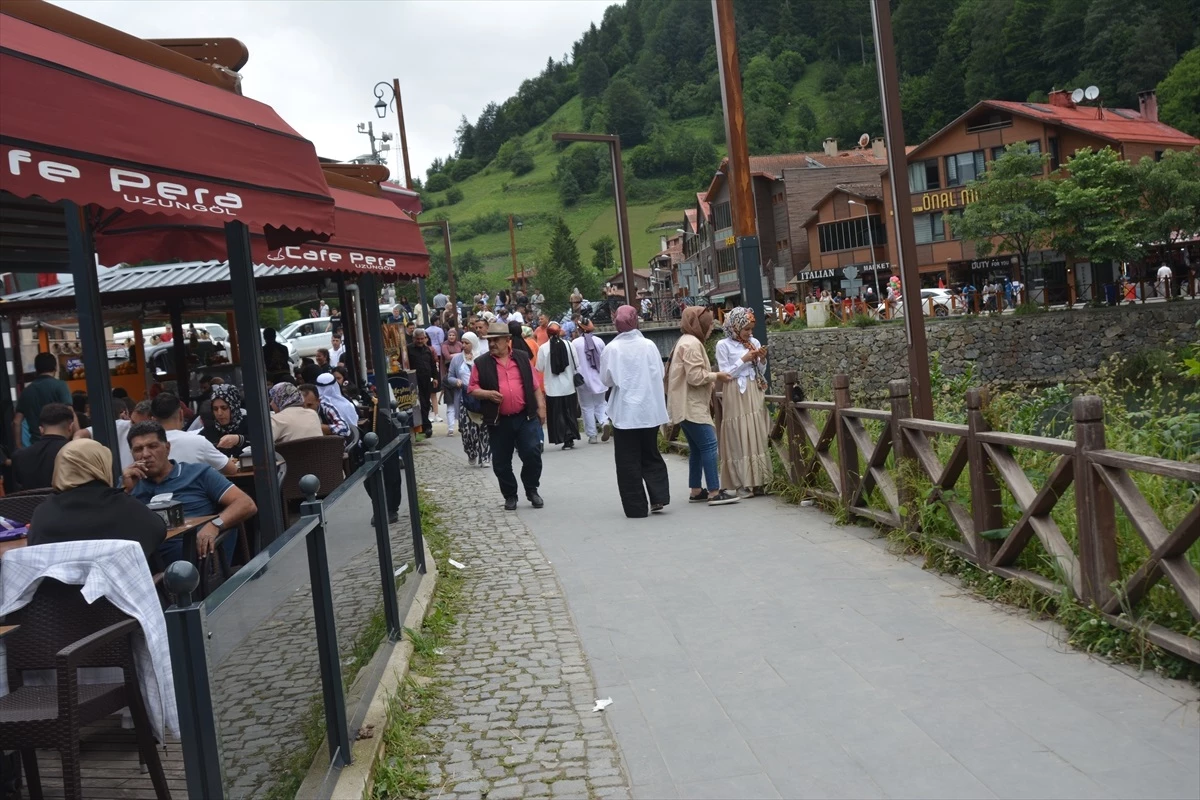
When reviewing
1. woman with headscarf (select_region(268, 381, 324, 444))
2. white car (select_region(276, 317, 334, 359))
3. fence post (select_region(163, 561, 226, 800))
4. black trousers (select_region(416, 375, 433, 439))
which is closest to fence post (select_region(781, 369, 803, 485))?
woman with headscarf (select_region(268, 381, 324, 444))

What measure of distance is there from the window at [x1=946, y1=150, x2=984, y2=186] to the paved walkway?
62.4 metres

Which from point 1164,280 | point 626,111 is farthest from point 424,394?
point 626,111

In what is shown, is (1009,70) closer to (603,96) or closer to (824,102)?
(824,102)

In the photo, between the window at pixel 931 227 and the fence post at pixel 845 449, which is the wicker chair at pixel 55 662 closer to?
the fence post at pixel 845 449

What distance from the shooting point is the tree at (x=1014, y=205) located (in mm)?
48906

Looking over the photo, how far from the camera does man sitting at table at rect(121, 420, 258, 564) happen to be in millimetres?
6547

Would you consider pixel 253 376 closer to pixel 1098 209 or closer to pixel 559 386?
pixel 559 386

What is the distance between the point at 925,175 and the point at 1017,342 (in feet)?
86.3

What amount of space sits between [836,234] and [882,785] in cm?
7725

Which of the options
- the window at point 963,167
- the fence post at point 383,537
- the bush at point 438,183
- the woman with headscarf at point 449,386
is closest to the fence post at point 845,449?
the fence post at point 383,537

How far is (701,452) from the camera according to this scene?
1098cm

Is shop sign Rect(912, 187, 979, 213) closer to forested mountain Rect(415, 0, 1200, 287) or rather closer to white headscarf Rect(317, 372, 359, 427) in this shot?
forested mountain Rect(415, 0, 1200, 287)

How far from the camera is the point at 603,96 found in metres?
178

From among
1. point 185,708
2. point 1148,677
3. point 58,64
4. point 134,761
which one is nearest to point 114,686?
point 134,761
